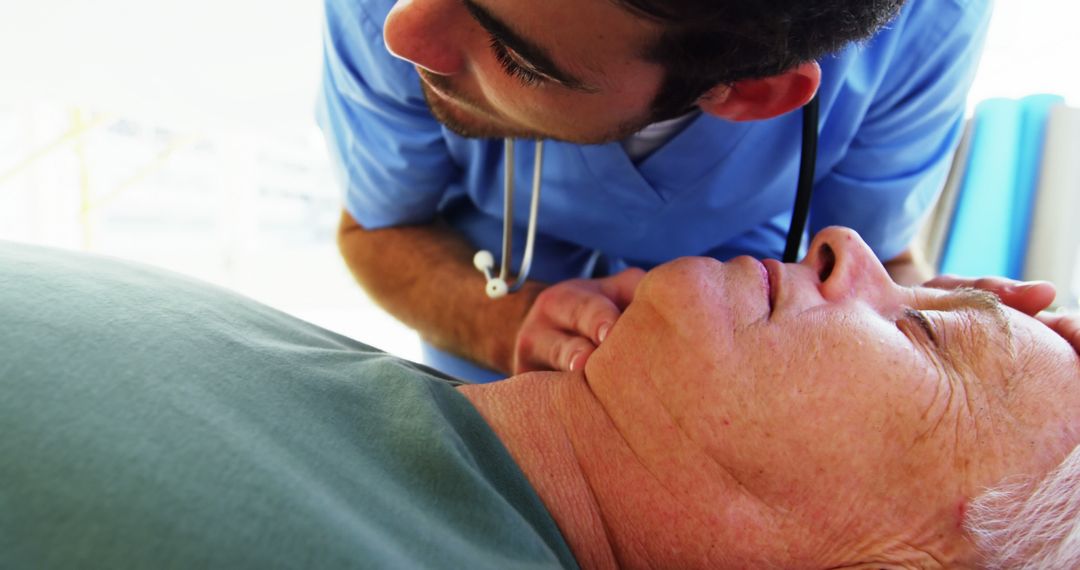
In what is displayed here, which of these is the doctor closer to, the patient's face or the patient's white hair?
the patient's face

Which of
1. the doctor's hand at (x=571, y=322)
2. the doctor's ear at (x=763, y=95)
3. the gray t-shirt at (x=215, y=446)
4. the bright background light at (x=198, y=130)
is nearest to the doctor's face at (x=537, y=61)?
the doctor's ear at (x=763, y=95)

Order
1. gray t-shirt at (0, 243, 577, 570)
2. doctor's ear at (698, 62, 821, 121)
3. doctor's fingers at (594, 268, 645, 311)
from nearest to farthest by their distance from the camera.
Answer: gray t-shirt at (0, 243, 577, 570) < doctor's ear at (698, 62, 821, 121) < doctor's fingers at (594, 268, 645, 311)

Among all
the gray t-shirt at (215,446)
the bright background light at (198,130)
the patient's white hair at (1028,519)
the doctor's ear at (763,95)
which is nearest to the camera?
the gray t-shirt at (215,446)

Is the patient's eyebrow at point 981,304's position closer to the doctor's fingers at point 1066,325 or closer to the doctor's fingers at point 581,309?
the doctor's fingers at point 1066,325

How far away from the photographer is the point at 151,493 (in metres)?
0.43

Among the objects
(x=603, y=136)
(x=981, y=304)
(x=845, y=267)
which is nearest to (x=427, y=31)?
(x=603, y=136)

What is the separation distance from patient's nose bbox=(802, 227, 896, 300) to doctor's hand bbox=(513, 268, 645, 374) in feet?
0.77

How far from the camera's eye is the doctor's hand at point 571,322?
0.86 metres

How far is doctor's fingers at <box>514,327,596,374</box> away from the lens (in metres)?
0.85

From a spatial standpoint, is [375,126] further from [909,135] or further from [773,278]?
[909,135]

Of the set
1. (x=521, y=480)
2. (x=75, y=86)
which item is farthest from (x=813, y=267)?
(x=75, y=86)

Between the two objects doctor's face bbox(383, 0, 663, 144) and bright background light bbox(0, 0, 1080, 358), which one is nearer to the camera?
doctor's face bbox(383, 0, 663, 144)

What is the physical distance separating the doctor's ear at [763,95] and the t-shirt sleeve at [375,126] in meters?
0.45

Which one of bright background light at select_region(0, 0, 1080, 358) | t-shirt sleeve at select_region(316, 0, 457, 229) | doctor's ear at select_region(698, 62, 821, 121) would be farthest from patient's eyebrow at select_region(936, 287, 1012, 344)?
bright background light at select_region(0, 0, 1080, 358)
